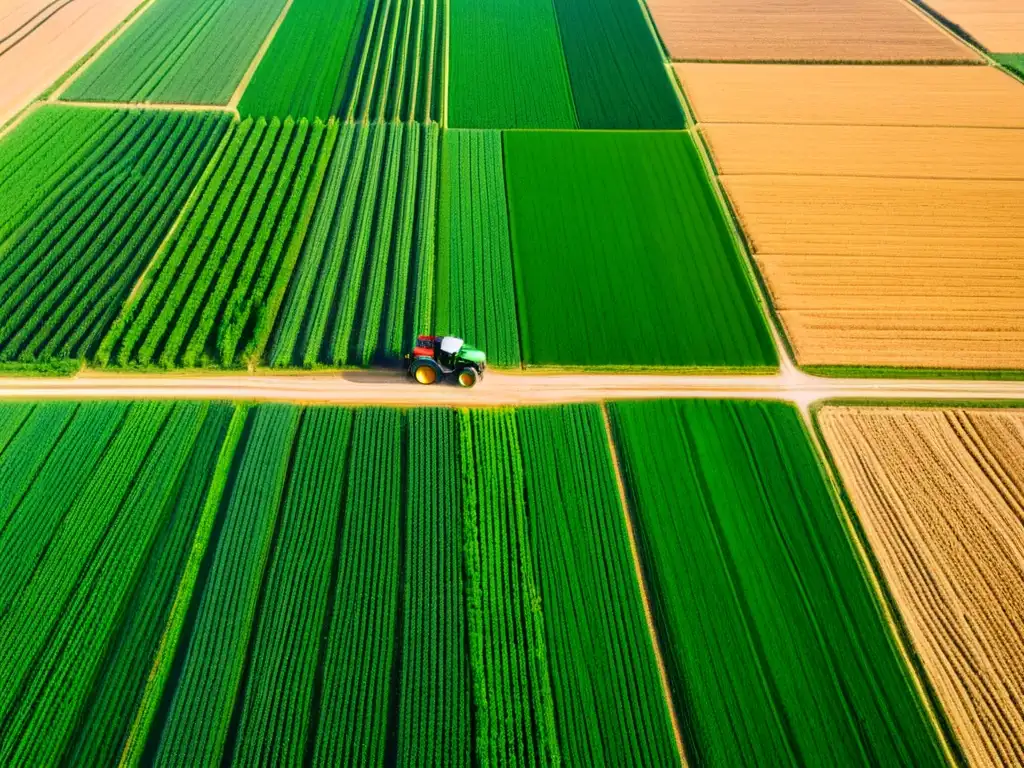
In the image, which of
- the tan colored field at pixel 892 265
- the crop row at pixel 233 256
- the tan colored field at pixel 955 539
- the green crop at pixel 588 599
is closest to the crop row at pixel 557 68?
the tan colored field at pixel 892 265

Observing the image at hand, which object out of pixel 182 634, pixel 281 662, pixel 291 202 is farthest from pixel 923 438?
pixel 291 202

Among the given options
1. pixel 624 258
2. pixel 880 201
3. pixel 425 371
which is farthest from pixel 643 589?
pixel 880 201

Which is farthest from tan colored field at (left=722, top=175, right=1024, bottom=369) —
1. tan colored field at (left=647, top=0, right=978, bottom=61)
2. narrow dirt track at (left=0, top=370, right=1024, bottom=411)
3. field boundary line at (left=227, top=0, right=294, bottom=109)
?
field boundary line at (left=227, top=0, right=294, bottom=109)

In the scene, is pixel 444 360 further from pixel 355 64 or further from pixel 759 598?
pixel 355 64

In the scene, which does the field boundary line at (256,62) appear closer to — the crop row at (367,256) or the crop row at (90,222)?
the crop row at (90,222)

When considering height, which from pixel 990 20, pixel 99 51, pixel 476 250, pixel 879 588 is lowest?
pixel 879 588

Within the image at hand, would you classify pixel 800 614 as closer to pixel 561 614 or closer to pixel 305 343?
pixel 561 614
